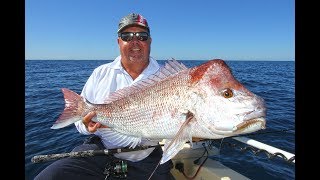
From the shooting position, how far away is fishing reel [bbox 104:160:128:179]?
3.61 metres

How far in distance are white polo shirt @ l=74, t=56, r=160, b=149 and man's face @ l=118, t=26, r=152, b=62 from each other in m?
0.19

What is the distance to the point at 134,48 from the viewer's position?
3.95 metres

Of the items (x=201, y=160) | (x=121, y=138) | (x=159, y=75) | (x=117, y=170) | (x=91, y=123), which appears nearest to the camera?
(x=159, y=75)

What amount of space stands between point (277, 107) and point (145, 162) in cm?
971

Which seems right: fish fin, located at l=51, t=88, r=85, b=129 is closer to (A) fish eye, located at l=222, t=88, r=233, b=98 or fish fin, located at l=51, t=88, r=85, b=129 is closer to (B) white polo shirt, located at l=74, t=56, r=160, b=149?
(B) white polo shirt, located at l=74, t=56, r=160, b=149

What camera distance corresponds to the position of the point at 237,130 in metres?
2.33

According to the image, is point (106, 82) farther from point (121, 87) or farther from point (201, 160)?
point (201, 160)

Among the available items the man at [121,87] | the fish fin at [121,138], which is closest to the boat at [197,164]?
the man at [121,87]

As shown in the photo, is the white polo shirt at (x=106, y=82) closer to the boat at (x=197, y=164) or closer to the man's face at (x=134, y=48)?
the man's face at (x=134, y=48)

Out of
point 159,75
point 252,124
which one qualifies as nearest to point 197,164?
point 159,75

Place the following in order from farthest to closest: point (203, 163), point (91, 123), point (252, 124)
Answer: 1. point (203, 163)
2. point (91, 123)
3. point (252, 124)

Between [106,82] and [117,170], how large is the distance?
121cm

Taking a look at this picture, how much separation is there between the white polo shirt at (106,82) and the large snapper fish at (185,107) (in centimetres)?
91
